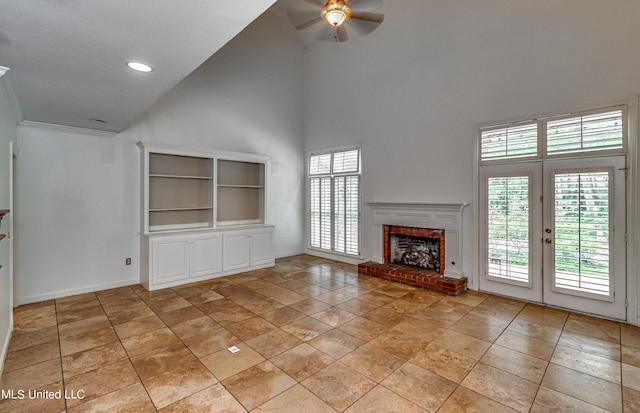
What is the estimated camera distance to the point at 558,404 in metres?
2.19

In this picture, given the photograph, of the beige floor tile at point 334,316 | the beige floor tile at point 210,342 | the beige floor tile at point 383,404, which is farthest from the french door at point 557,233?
the beige floor tile at point 210,342

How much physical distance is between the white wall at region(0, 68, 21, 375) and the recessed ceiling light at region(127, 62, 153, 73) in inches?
43.6

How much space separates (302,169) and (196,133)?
8.67ft

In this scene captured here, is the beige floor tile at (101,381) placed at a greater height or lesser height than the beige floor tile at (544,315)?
lesser

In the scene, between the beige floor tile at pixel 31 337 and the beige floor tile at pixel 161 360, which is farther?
the beige floor tile at pixel 31 337

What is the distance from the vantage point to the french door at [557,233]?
3.55 metres

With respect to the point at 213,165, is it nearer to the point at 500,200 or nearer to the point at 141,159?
the point at 141,159

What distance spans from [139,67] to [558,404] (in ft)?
13.1

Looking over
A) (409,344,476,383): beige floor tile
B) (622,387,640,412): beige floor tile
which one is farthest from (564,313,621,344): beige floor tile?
(409,344,476,383): beige floor tile

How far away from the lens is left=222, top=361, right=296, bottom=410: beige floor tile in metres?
2.24

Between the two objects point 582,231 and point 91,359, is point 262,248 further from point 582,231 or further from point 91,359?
point 582,231

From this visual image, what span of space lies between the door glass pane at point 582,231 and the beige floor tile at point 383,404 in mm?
3023

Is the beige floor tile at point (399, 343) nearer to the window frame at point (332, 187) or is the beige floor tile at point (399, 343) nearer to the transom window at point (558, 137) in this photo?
the transom window at point (558, 137)

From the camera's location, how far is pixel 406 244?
222 inches
